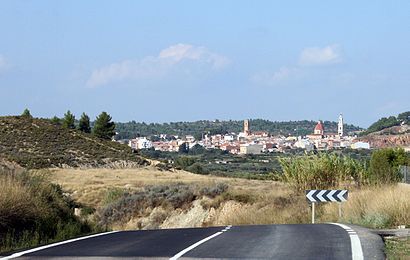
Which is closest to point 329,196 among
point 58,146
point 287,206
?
point 287,206

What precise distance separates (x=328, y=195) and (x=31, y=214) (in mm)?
11677

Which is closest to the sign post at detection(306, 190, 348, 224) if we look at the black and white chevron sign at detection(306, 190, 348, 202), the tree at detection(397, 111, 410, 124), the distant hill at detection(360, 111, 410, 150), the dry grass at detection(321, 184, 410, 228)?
the black and white chevron sign at detection(306, 190, 348, 202)

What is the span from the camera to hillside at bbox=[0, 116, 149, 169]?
81.1 meters

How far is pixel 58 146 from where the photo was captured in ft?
285

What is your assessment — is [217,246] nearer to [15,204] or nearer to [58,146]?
[15,204]

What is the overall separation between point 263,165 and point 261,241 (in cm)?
8357

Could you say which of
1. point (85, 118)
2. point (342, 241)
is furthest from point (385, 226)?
point (85, 118)

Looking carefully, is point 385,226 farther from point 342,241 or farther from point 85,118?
point 85,118

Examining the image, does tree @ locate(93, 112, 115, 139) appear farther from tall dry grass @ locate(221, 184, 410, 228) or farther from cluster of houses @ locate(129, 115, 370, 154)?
tall dry grass @ locate(221, 184, 410, 228)

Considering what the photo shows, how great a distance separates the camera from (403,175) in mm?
36062

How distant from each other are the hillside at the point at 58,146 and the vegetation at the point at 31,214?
58.0 m

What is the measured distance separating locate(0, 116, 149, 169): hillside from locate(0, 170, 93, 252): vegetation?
57987 mm

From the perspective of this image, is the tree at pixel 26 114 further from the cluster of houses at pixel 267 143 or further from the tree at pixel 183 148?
the tree at pixel 183 148

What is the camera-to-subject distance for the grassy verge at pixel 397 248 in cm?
1177
